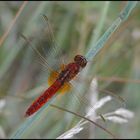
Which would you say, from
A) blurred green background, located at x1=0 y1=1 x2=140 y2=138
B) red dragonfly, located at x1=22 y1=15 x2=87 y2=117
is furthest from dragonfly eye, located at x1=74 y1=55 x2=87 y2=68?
blurred green background, located at x1=0 y1=1 x2=140 y2=138

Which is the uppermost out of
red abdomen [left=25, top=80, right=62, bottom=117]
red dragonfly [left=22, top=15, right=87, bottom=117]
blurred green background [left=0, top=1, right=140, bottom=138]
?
blurred green background [left=0, top=1, right=140, bottom=138]

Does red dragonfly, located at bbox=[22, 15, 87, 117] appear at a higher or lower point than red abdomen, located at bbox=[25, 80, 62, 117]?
higher

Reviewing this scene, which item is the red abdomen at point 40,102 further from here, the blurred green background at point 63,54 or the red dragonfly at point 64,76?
the blurred green background at point 63,54

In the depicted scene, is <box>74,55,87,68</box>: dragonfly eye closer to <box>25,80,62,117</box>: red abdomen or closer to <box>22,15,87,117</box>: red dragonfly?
<box>22,15,87,117</box>: red dragonfly

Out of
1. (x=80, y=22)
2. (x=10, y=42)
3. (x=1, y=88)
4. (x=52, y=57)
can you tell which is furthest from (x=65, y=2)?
(x=52, y=57)

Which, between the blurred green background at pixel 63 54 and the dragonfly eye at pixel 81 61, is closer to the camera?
the dragonfly eye at pixel 81 61

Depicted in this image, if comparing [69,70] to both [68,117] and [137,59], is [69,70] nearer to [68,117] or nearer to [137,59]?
[68,117]

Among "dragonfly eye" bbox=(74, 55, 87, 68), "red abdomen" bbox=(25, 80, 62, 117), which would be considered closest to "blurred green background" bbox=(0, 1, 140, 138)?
"dragonfly eye" bbox=(74, 55, 87, 68)

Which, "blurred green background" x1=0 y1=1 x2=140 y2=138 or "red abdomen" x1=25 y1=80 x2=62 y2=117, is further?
"blurred green background" x1=0 y1=1 x2=140 y2=138

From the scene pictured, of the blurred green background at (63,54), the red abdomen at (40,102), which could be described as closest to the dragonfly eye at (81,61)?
the red abdomen at (40,102)
